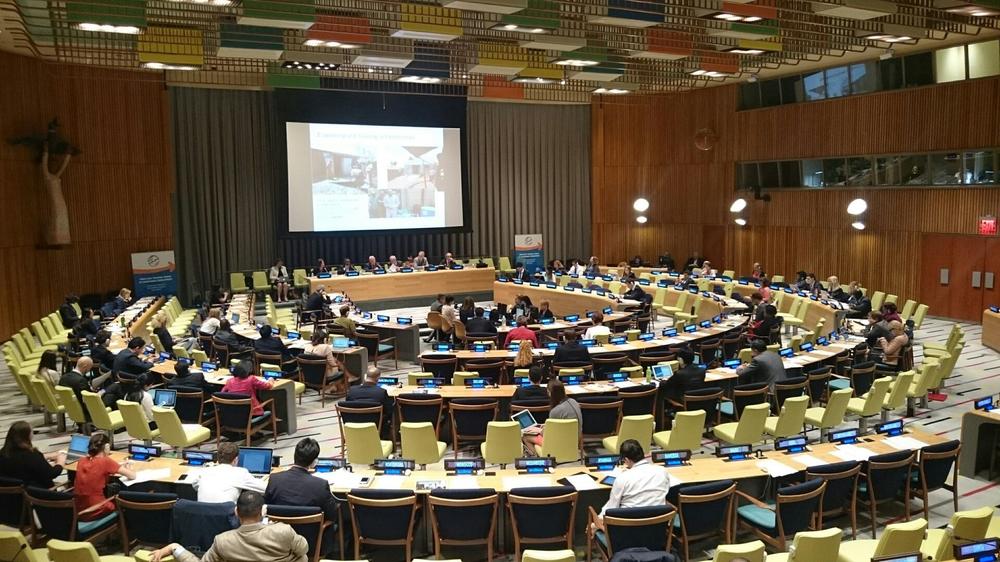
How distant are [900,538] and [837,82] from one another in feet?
62.3

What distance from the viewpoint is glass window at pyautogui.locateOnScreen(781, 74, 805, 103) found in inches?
887

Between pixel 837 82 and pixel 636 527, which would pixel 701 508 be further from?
pixel 837 82

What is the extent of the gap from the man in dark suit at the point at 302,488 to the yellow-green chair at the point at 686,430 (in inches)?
151

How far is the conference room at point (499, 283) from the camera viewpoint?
639 centimetres

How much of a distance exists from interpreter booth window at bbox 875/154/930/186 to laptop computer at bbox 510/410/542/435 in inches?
621

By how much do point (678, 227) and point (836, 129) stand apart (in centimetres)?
658

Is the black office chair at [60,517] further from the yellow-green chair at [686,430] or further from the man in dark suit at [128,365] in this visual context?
the yellow-green chair at [686,430]

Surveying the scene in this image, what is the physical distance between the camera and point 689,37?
15.5m

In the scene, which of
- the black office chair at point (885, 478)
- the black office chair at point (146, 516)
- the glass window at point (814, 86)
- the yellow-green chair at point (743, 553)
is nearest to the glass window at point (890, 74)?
the glass window at point (814, 86)

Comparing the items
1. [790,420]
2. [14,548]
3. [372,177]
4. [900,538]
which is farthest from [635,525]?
[372,177]

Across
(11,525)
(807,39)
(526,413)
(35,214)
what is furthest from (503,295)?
(11,525)

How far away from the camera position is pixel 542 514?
6.18 m

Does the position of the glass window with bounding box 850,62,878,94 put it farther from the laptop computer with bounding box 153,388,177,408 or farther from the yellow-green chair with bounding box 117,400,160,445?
the yellow-green chair with bounding box 117,400,160,445

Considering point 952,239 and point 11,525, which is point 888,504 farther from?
point 952,239
